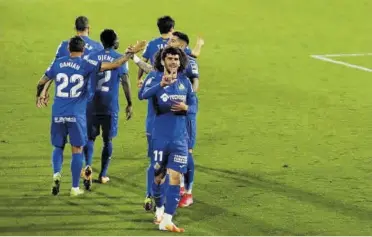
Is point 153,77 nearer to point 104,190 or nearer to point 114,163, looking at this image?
point 104,190

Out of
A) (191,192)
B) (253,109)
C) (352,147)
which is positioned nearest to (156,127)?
(191,192)

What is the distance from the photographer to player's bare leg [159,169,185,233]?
1306cm

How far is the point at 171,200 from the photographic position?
13086 mm

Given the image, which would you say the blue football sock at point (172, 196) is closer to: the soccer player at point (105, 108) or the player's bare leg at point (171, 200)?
the player's bare leg at point (171, 200)

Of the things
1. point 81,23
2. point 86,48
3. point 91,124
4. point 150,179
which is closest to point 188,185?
point 150,179

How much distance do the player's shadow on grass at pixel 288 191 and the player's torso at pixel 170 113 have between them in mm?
2827

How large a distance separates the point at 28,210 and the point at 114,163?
10.4 ft

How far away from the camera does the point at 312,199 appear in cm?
1515

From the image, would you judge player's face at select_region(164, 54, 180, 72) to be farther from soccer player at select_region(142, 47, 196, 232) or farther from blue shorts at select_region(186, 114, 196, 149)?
blue shorts at select_region(186, 114, 196, 149)

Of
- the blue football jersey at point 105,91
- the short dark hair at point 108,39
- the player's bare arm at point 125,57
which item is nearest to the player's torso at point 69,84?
the player's bare arm at point 125,57

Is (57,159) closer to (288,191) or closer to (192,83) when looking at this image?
(192,83)

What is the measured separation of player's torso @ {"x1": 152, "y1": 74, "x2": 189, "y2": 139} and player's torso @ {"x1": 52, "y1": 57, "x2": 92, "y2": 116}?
5.94 ft

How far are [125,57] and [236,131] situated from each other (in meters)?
6.30

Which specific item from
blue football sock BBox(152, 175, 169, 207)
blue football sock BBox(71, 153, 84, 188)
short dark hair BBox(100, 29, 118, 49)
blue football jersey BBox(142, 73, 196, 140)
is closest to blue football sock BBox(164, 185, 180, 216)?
blue football sock BBox(152, 175, 169, 207)
